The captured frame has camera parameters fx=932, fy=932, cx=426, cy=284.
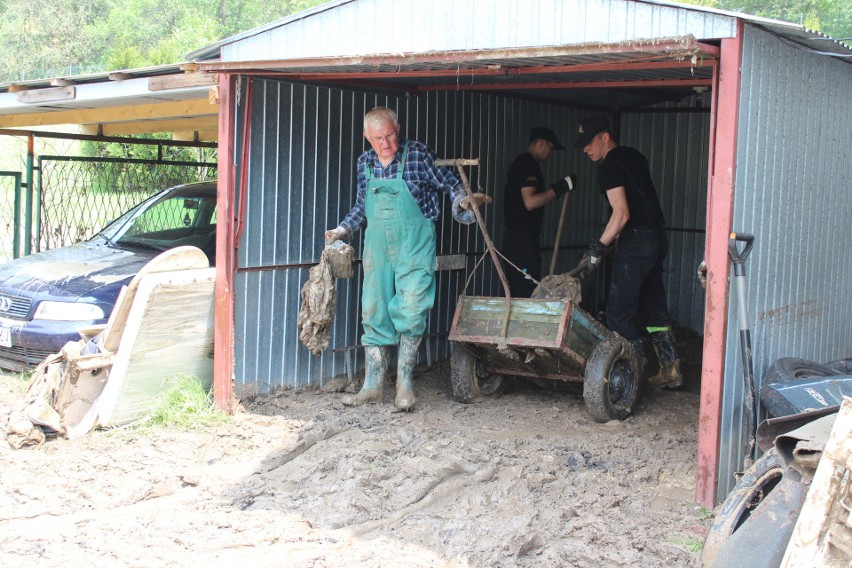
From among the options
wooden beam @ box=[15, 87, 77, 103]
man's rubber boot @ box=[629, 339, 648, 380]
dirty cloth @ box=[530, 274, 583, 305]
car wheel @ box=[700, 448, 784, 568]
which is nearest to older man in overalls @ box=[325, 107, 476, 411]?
dirty cloth @ box=[530, 274, 583, 305]

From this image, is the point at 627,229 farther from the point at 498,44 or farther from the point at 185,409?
→ the point at 185,409

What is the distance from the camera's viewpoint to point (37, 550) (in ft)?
15.4

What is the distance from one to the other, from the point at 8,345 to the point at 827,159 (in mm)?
6581

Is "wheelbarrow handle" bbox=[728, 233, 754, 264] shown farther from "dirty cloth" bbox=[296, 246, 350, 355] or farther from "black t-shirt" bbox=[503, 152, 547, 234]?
"black t-shirt" bbox=[503, 152, 547, 234]

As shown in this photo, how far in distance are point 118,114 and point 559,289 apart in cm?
565

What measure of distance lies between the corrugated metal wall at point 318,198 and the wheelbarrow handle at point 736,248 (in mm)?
3552

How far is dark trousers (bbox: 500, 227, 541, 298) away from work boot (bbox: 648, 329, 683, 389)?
135 cm

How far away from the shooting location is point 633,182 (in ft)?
24.3

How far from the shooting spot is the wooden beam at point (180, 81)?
7.66 m

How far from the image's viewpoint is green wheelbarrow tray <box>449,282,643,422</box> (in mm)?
6672

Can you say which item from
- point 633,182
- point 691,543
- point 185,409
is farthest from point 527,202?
point 691,543

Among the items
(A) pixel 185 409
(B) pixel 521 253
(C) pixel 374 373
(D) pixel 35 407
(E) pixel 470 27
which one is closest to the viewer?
(E) pixel 470 27

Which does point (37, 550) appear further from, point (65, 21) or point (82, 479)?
point (65, 21)

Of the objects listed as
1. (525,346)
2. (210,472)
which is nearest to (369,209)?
(525,346)
